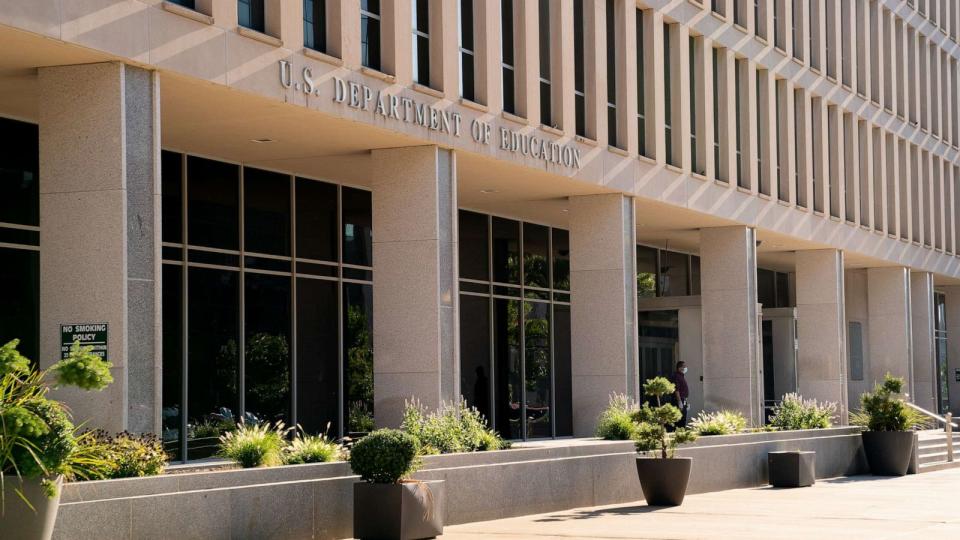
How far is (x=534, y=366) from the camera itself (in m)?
33.0

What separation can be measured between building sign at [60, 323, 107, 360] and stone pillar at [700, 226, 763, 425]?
20580mm

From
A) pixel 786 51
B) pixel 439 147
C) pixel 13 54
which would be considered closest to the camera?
pixel 13 54

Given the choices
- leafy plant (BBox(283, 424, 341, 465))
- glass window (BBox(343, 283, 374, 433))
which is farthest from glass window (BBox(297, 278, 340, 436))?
leafy plant (BBox(283, 424, 341, 465))

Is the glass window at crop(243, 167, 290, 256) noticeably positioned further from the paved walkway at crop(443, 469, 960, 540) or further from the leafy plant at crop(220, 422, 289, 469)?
the leafy plant at crop(220, 422, 289, 469)

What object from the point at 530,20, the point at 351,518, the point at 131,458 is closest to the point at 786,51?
the point at 530,20

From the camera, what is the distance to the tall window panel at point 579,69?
2720 centimetres

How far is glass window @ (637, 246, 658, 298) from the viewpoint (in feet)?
127

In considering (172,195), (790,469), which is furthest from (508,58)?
(790,469)

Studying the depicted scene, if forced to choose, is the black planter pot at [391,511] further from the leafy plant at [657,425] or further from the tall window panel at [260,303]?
the tall window panel at [260,303]

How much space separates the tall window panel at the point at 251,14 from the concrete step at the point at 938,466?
68.3 ft

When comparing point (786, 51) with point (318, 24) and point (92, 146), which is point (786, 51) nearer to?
point (318, 24)

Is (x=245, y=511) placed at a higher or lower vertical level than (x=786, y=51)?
lower

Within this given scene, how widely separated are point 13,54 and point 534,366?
62.5 ft

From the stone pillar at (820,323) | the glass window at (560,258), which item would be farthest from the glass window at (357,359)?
the stone pillar at (820,323)
